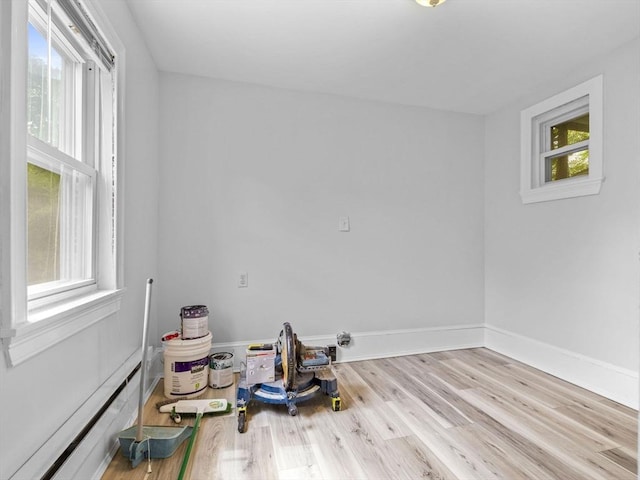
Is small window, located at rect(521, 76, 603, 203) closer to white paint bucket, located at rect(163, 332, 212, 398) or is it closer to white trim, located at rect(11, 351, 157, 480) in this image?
white paint bucket, located at rect(163, 332, 212, 398)

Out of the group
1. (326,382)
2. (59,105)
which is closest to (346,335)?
(326,382)

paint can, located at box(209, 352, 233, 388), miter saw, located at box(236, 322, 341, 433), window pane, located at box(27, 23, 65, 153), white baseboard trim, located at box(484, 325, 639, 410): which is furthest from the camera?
paint can, located at box(209, 352, 233, 388)

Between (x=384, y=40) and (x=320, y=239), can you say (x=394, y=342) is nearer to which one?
(x=320, y=239)

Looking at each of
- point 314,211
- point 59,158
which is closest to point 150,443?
point 59,158

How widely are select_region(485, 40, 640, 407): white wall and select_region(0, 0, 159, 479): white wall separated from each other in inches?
120

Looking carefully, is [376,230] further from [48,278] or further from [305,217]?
[48,278]

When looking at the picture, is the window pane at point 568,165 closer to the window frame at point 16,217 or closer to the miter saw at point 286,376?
the miter saw at point 286,376

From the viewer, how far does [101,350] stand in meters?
1.55

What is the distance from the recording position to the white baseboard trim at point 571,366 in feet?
7.13

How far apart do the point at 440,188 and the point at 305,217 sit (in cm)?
141

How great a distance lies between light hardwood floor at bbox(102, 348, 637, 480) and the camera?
1.53 metres

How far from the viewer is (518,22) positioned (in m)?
2.00

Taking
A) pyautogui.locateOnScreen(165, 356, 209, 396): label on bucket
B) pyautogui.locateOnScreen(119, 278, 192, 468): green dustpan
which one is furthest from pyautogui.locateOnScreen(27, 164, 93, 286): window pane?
pyautogui.locateOnScreen(165, 356, 209, 396): label on bucket

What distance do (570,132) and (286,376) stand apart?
9.47 feet
